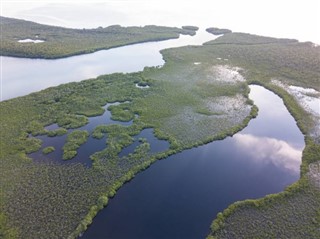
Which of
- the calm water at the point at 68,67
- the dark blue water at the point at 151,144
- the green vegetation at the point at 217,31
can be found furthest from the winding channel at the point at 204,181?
the green vegetation at the point at 217,31

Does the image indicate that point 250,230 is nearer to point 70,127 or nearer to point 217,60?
point 70,127

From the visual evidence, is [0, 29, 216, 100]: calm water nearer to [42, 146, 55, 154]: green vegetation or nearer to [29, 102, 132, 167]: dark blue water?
Answer: [29, 102, 132, 167]: dark blue water

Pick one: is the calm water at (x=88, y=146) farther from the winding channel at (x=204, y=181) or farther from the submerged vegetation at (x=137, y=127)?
the submerged vegetation at (x=137, y=127)

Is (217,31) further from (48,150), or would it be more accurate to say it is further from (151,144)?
(48,150)

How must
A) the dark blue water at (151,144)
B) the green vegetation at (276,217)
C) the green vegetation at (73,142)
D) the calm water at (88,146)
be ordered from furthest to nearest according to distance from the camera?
the dark blue water at (151,144) → the green vegetation at (73,142) → the calm water at (88,146) → the green vegetation at (276,217)

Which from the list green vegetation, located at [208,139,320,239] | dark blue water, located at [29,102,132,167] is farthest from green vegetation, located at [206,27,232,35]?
green vegetation, located at [208,139,320,239]

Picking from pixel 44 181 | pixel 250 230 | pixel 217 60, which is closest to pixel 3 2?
pixel 217 60

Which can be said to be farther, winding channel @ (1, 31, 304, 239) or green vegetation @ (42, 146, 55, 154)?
green vegetation @ (42, 146, 55, 154)
